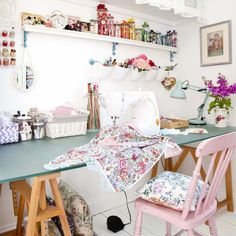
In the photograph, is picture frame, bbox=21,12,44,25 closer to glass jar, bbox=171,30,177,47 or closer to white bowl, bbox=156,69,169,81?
white bowl, bbox=156,69,169,81

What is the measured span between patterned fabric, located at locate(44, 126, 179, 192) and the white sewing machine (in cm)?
16

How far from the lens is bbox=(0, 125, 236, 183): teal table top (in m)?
1.05

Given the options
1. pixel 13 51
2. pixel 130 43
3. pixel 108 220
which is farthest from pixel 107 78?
pixel 108 220

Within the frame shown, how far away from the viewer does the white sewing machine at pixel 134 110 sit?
5.44 ft

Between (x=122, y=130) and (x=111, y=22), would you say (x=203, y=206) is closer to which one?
(x=122, y=130)

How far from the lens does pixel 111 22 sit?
2.16 metres

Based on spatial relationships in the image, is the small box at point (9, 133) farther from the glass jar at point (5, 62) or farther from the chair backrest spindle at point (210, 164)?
the chair backrest spindle at point (210, 164)

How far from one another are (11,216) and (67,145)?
A: 811 millimetres

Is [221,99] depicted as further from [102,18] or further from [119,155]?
[119,155]

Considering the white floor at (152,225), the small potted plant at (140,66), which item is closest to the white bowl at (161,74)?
the small potted plant at (140,66)

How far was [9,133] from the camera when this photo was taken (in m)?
1.58

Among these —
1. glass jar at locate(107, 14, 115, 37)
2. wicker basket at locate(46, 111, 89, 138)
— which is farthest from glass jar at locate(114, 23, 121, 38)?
wicker basket at locate(46, 111, 89, 138)

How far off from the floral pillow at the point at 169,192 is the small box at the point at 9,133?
2.76ft

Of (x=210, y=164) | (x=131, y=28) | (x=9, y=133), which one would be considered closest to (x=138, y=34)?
(x=131, y=28)
